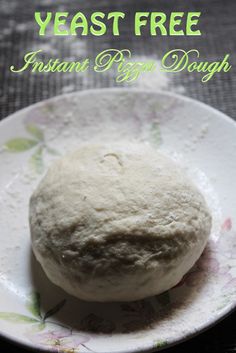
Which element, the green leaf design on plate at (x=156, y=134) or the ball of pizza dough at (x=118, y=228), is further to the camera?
the green leaf design on plate at (x=156, y=134)

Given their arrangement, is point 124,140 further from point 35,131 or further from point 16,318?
point 16,318

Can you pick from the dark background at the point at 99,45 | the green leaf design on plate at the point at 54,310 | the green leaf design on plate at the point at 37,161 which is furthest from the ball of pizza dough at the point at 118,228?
the dark background at the point at 99,45

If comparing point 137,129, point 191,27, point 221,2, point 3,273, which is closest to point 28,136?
point 137,129

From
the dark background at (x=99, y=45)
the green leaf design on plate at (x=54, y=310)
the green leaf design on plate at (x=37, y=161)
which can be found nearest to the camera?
the green leaf design on plate at (x=54, y=310)

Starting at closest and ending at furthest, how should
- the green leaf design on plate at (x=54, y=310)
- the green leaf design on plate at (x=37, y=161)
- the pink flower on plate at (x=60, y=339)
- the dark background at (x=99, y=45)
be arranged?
the pink flower on plate at (x=60, y=339) < the green leaf design on plate at (x=54, y=310) < the green leaf design on plate at (x=37, y=161) < the dark background at (x=99, y=45)

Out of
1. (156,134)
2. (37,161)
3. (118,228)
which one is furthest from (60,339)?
(156,134)

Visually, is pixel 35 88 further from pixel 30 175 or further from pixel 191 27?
pixel 191 27

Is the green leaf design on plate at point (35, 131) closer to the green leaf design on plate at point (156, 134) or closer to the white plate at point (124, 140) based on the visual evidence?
the white plate at point (124, 140)
